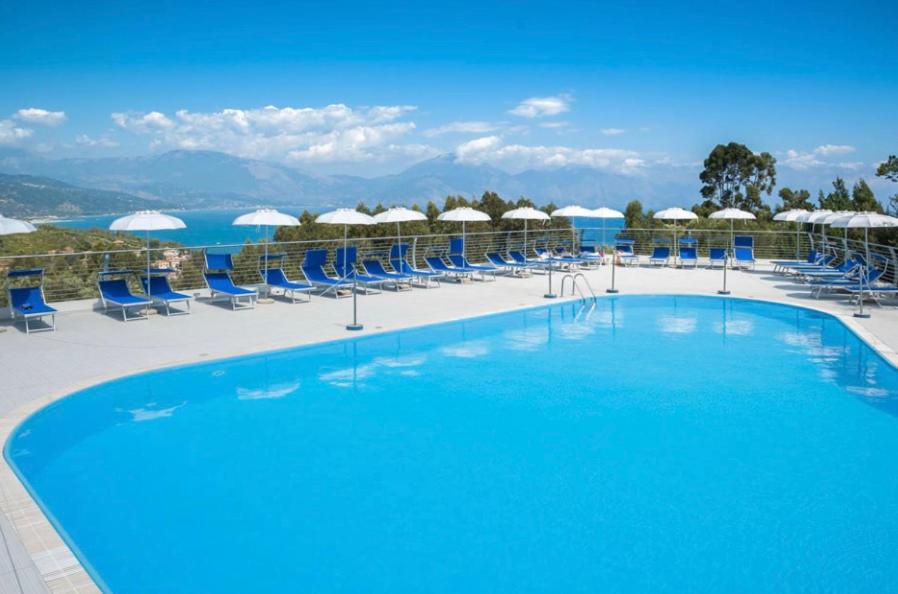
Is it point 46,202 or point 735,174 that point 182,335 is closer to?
point 735,174

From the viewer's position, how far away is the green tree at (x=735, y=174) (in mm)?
52094

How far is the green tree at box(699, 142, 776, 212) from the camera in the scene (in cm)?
5209

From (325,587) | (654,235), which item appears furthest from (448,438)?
(654,235)

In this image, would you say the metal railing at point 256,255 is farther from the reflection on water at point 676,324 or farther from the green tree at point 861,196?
the reflection on water at point 676,324

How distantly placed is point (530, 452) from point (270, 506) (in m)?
2.39

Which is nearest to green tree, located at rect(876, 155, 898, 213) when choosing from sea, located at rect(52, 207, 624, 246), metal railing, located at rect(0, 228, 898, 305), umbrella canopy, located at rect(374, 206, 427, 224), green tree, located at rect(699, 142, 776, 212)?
metal railing, located at rect(0, 228, 898, 305)

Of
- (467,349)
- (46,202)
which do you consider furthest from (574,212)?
(46,202)

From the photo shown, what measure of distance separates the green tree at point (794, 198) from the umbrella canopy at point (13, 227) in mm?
37384

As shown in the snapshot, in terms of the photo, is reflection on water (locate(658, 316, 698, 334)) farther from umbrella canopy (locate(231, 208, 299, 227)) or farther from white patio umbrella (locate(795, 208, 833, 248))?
umbrella canopy (locate(231, 208, 299, 227))

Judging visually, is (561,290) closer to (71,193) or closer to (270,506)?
(270,506)

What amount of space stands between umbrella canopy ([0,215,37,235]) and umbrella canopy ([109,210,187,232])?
1.22m

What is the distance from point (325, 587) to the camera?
4324 millimetres

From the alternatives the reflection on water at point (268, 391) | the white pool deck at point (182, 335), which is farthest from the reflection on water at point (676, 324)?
the reflection on water at point (268, 391)

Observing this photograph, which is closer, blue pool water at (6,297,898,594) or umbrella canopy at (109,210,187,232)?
blue pool water at (6,297,898,594)
